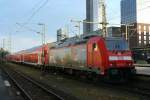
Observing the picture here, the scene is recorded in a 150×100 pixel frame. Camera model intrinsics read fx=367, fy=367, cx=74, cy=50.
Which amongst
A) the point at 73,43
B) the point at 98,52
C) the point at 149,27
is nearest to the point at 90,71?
the point at 98,52

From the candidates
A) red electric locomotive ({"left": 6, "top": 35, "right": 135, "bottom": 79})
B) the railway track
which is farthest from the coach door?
the railway track

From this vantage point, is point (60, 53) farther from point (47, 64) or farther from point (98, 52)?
point (98, 52)

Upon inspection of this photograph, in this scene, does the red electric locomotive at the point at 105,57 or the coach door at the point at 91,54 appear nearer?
the red electric locomotive at the point at 105,57

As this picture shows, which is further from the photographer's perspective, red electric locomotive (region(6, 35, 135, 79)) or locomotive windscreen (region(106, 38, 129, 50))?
locomotive windscreen (region(106, 38, 129, 50))

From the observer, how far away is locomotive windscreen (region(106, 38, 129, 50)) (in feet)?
75.4

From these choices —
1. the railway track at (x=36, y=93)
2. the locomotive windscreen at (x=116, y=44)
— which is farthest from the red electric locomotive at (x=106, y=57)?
the railway track at (x=36, y=93)

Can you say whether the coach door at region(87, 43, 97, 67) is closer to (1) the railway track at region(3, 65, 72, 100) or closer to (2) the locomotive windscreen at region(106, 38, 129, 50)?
(2) the locomotive windscreen at region(106, 38, 129, 50)

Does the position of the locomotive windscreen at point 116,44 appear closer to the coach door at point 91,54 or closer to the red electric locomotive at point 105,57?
the red electric locomotive at point 105,57

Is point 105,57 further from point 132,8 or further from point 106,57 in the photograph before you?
point 132,8

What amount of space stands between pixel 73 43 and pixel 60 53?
5.37 m

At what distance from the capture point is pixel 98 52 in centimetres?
2305

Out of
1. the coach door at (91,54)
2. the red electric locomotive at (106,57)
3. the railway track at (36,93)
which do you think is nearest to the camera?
the railway track at (36,93)

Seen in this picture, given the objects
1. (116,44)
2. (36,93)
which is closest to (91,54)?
(116,44)

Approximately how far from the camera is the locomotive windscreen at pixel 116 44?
23.0 meters
